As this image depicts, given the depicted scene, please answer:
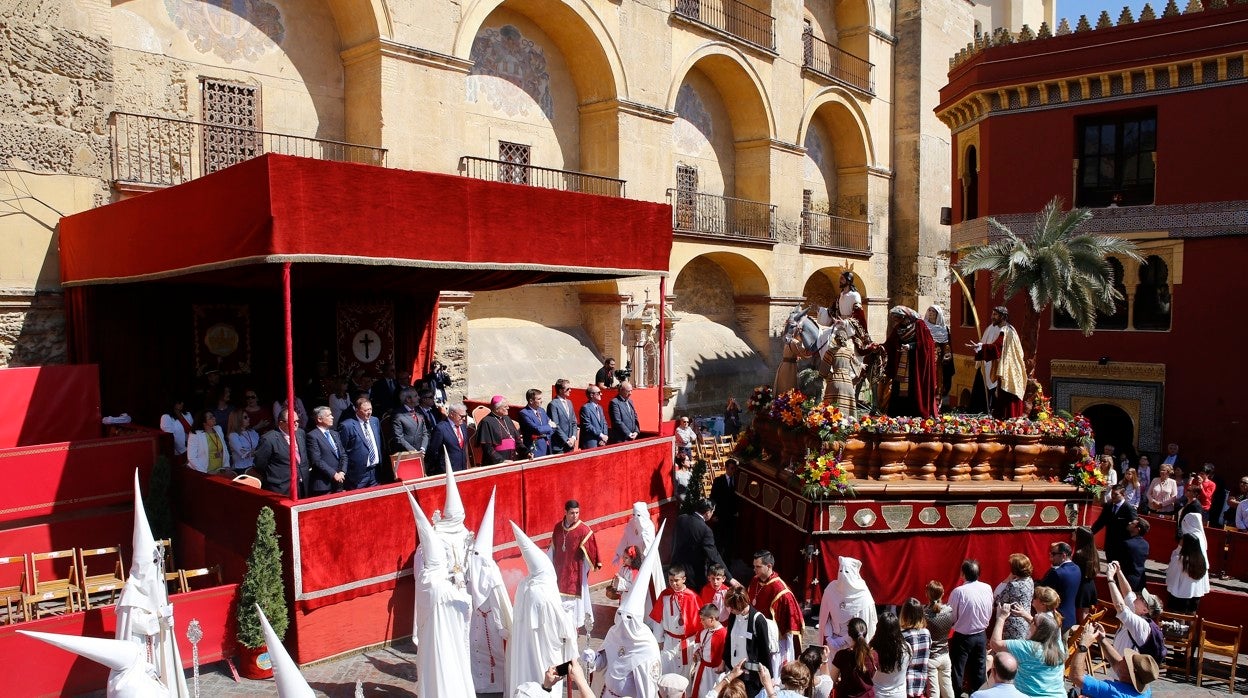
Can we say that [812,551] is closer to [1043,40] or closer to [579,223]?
[579,223]

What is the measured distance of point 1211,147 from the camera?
747 inches

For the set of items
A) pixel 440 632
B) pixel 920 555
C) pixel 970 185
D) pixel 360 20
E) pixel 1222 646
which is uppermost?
pixel 360 20

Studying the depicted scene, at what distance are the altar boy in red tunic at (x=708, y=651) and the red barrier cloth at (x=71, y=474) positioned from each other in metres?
7.21

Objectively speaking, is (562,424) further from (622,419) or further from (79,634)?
(79,634)

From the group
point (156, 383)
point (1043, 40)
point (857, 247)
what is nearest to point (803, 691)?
point (156, 383)

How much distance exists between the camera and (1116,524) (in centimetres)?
1030

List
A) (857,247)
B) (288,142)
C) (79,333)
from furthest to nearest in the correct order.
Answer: (857,247)
(288,142)
(79,333)

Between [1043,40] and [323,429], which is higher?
[1043,40]

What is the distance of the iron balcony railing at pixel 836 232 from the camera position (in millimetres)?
28469

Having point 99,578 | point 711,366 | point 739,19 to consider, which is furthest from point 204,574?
point 739,19

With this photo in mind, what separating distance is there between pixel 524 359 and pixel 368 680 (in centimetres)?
1184

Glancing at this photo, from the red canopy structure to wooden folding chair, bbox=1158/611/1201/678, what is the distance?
7422 millimetres

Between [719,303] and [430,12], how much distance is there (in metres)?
13.1

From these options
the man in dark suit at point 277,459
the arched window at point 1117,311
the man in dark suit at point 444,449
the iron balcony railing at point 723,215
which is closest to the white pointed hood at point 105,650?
the man in dark suit at point 277,459
